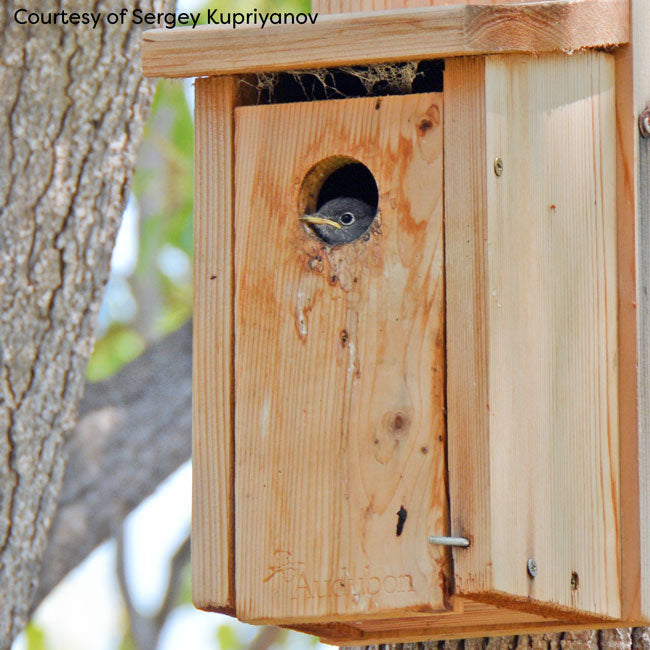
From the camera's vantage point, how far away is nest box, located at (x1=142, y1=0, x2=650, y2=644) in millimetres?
2410

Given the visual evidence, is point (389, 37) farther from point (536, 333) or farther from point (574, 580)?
point (574, 580)

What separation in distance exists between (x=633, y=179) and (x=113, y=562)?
15.8 ft

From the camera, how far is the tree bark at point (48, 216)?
352 centimetres

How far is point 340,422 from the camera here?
2.48m

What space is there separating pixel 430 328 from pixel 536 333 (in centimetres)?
20

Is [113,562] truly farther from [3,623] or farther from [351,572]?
[351,572]

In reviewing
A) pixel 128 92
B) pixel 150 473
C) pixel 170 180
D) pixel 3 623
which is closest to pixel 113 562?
pixel 170 180

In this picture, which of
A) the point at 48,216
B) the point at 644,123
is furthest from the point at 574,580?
the point at 48,216

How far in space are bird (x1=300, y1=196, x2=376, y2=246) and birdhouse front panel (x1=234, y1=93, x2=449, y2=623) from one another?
14 millimetres

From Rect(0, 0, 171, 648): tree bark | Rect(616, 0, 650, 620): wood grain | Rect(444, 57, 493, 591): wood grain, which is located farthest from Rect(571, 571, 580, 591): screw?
Rect(0, 0, 171, 648): tree bark

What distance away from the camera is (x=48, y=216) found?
357 centimetres

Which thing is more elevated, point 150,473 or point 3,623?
point 150,473

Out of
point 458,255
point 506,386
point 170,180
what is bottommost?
point 506,386

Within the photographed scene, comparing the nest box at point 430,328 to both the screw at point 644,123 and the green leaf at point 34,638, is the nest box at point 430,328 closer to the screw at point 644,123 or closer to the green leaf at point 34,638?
the screw at point 644,123
